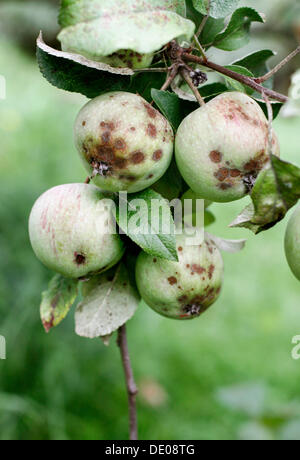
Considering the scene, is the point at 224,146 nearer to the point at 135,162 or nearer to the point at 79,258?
the point at 135,162

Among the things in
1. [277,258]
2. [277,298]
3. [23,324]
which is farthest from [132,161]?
[277,258]

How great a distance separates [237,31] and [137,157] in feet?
1.09

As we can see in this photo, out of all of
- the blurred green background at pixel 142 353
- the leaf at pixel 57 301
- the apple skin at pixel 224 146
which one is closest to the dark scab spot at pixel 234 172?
the apple skin at pixel 224 146

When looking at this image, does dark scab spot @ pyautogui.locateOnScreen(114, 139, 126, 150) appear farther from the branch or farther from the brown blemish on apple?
the branch

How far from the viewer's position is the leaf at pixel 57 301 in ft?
2.98

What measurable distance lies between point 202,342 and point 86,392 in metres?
0.83

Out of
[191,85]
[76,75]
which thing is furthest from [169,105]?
[76,75]

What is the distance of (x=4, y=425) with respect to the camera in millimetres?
2088

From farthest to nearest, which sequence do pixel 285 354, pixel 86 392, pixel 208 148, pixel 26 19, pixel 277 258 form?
pixel 26 19 < pixel 277 258 < pixel 285 354 < pixel 86 392 < pixel 208 148

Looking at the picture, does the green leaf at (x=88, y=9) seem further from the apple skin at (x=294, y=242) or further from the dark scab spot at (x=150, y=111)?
the apple skin at (x=294, y=242)

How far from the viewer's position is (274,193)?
2.21 ft

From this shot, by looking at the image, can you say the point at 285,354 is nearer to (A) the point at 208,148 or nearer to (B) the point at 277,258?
(B) the point at 277,258

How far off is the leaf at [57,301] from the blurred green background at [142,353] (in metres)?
1.09

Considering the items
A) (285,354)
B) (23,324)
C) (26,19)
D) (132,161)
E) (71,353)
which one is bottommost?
(285,354)
